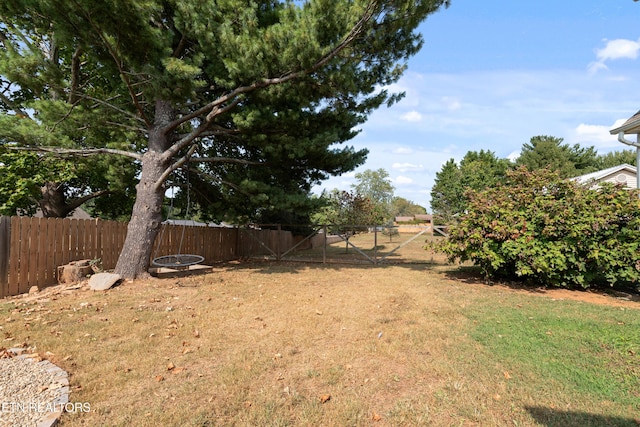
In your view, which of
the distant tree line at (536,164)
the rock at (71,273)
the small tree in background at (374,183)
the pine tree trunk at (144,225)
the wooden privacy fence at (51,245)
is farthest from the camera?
the small tree in background at (374,183)

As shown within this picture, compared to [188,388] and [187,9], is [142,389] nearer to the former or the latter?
[188,388]

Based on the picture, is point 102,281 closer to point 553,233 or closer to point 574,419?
point 574,419

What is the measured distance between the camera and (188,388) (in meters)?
2.75

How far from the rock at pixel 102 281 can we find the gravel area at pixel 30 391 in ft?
11.4

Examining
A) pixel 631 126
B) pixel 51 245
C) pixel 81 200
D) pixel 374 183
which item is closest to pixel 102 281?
pixel 51 245

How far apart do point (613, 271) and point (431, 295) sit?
3.55 meters

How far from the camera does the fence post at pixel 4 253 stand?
5891 mm

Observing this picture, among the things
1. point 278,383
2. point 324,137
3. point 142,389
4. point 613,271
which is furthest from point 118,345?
point 613,271

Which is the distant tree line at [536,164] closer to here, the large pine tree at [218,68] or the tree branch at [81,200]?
the large pine tree at [218,68]

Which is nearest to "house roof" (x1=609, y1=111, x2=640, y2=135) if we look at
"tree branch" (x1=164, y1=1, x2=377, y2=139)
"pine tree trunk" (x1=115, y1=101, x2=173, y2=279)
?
"tree branch" (x1=164, y1=1, x2=377, y2=139)

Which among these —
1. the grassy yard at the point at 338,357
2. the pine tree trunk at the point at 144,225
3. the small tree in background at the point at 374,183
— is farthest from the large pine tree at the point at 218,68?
the small tree in background at the point at 374,183

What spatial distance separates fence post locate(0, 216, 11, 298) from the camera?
5.89m

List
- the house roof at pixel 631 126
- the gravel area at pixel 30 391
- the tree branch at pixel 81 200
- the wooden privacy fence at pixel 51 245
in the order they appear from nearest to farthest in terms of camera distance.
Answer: the gravel area at pixel 30 391
the wooden privacy fence at pixel 51 245
the house roof at pixel 631 126
the tree branch at pixel 81 200

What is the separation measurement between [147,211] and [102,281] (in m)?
1.87
